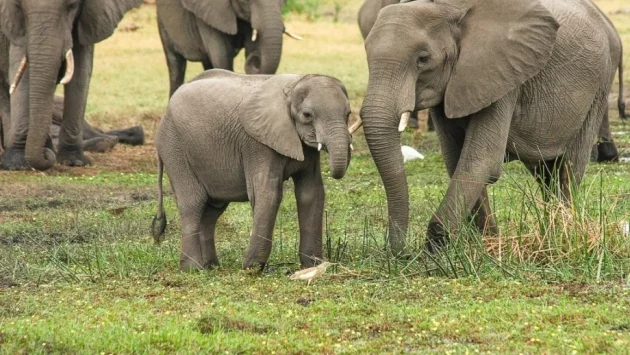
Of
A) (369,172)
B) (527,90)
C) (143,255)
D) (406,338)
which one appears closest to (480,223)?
(527,90)

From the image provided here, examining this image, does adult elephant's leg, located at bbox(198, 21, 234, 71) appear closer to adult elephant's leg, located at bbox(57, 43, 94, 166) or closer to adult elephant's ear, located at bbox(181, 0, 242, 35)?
adult elephant's ear, located at bbox(181, 0, 242, 35)

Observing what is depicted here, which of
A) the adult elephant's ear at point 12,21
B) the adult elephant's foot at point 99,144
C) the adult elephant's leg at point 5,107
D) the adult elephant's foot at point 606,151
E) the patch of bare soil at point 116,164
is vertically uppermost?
the adult elephant's ear at point 12,21

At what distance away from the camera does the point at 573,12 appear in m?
9.75

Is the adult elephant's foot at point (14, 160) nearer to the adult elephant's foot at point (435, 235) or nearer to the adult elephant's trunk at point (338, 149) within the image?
the adult elephant's foot at point (435, 235)

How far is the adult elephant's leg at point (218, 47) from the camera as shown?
16.5 metres

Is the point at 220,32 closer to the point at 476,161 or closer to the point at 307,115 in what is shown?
the point at 476,161

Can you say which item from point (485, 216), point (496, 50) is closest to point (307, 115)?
point (496, 50)

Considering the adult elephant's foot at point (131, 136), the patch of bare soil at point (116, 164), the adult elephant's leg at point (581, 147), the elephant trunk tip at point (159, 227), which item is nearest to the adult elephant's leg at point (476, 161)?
the adult elephant's leg at point (581, 147)

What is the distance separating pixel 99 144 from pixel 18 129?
2.33m

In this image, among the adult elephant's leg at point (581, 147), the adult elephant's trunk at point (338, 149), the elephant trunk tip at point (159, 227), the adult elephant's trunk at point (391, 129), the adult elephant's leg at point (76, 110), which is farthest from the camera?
the adult elephant's leg at point (76, 110)

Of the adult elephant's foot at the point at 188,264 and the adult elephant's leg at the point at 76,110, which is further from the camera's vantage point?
the adult elephant's leg at the point at 76,110

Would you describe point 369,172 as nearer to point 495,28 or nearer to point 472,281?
point 495,28

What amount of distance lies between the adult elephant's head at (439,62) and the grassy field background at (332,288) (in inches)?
23.6

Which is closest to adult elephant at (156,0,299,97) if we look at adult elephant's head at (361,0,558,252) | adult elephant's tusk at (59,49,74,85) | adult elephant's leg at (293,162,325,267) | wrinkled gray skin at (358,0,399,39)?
adult elephant's tusk at (59,49,74,85)
